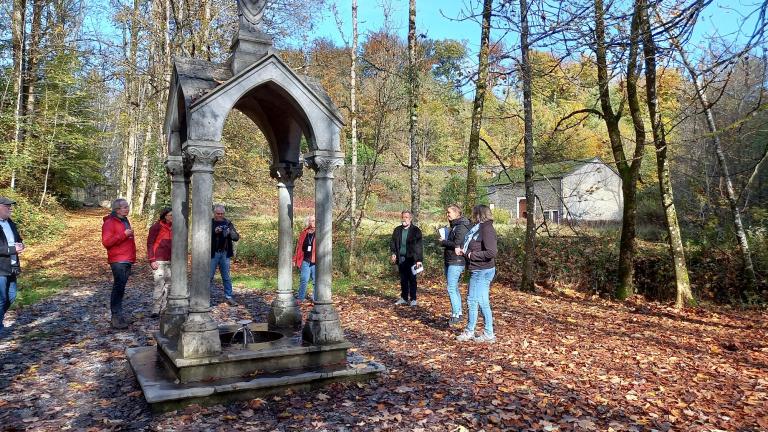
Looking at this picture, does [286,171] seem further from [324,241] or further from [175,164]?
[324,241]

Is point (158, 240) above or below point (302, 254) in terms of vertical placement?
above

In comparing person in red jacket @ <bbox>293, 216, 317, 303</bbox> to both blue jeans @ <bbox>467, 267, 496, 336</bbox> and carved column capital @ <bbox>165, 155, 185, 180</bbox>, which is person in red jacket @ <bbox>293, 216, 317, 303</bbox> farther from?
blue jeans @ <bbox>467, 267, 496, 336</bbox>

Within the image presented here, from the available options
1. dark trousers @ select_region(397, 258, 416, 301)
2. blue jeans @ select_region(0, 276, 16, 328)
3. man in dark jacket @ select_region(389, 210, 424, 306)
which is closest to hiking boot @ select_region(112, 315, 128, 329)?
blue jeans @ select_region(0, 276, 16, 328)

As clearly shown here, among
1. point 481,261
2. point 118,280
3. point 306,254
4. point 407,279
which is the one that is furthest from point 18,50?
point 481,261

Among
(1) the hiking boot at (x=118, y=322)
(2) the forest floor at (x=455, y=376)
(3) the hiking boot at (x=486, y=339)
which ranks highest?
(1) the hiking boot at (x=118, y=322)

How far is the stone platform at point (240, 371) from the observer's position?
4746 millimetres

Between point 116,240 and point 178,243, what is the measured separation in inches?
68.7

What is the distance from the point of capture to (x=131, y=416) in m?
4.57

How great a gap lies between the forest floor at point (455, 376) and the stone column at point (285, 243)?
3.96ft

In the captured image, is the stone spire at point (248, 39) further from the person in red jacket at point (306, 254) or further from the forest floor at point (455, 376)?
the person in red jacket at point (306, 254)

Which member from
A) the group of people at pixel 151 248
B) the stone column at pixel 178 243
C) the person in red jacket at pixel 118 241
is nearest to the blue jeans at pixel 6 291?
the group of people at pixel 151 248

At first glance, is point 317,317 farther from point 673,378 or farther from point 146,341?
point 673,378

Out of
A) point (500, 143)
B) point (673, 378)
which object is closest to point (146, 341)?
point (673, 378)

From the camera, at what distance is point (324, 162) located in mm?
5945
